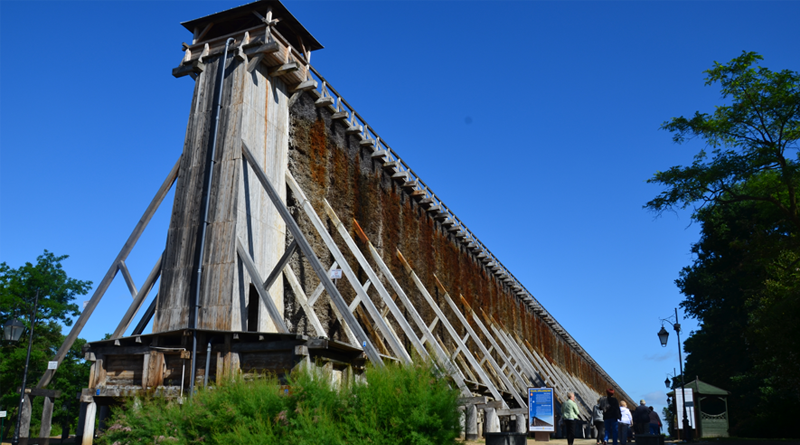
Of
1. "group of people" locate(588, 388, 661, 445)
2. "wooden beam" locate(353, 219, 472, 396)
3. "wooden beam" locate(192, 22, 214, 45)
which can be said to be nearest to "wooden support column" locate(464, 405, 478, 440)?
"wooden beam" locate(353, 219, 472, 396)

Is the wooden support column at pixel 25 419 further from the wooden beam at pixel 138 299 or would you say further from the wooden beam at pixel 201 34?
the wooden beam at pixel 201 34

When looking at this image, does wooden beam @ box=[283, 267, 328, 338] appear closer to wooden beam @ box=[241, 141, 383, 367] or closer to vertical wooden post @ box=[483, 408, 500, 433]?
wooden beam @ box=[241, 141, 383, 367]

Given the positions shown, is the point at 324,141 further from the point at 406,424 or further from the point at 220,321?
the point at 406,424

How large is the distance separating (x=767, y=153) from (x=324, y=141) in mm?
12506

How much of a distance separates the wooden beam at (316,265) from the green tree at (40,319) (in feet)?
90.7

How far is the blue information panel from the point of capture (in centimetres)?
1540

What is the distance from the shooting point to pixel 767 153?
17344 millimetres

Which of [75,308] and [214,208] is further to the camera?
[75,308]

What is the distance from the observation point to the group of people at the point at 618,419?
Answer: 14.0 m

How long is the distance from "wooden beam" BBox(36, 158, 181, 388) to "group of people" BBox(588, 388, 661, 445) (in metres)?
11.3

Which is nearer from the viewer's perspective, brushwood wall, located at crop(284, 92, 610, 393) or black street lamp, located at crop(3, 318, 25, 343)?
black street lamp, located at crop(3, 318, 25, 343)

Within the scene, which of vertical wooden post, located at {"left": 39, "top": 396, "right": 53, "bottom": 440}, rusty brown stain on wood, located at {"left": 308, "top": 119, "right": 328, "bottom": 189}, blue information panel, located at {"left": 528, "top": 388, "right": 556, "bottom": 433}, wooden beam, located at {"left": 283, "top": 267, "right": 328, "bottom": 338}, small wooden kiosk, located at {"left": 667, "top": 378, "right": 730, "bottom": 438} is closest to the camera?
vertical wooden post, located at {"left": 39, "top": 396, "right": 53, "bottom": 440}

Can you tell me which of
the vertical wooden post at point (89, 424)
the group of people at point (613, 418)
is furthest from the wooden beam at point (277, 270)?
the group of people at point (613, 418)

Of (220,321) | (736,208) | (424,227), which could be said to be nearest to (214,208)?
(220,321)
